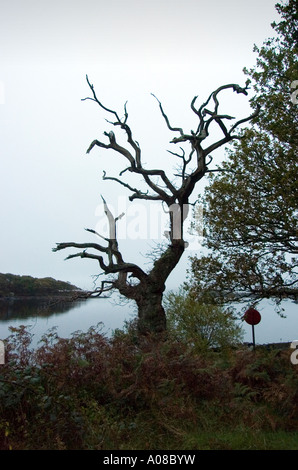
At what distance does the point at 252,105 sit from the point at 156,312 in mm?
7474

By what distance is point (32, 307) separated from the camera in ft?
39.5

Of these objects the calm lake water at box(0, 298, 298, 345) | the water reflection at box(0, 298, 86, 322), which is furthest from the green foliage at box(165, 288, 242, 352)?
the water reflection at box(0, 298, 86, 322)

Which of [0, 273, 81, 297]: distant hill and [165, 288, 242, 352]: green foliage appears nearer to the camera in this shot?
[0, 273, 81, 297]: distant hill

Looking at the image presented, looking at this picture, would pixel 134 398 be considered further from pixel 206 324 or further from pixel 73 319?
pixel 206 324

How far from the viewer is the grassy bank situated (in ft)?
19.4

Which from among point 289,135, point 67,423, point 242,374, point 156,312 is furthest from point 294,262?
point 67,423

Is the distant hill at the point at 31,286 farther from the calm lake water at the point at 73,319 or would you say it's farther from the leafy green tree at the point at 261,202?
the leafy green tree at the point at 261,202

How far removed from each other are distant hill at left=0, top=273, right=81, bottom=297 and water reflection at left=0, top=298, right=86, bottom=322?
0.34 metres

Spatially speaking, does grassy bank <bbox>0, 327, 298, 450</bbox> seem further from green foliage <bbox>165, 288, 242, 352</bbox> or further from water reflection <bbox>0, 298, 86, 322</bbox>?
green foliage <bbox>165, 288, 242, 352</bbox>

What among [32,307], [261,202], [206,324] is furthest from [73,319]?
[206,324]

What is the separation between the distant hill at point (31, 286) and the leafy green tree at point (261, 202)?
4791mm

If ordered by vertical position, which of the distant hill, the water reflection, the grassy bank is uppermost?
the distant hill

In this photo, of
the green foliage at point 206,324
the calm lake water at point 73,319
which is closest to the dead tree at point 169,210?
the calm lake water at point 73,319
